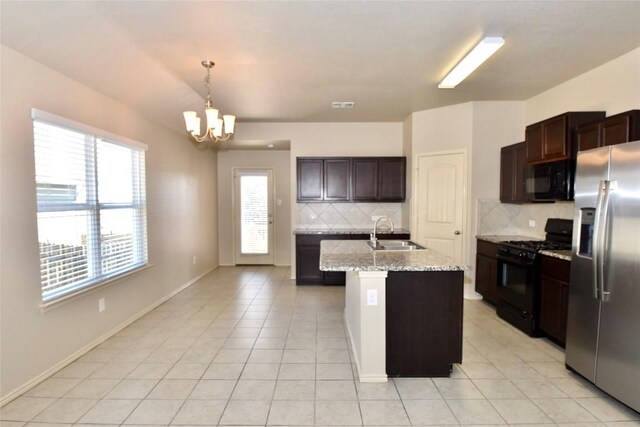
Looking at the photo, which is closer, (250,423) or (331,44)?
(250,423)

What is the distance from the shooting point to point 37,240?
254 centimetres

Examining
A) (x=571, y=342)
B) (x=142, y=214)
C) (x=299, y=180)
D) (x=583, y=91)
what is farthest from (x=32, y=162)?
(x=583, y=91)

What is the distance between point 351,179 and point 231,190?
108 inches

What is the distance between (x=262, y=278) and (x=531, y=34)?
5006 mm

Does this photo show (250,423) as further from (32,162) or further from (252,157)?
(252,157)

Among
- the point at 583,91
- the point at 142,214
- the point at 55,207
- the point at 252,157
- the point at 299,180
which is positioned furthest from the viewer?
the point at 252,157

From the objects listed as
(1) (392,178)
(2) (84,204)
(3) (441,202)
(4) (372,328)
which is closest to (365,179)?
(1) (392,178)

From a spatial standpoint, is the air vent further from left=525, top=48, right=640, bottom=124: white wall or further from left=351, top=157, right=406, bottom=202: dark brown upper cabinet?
left=525, top=48, right=640, bottom=124: white wall

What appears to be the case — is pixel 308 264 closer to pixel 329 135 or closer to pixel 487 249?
pixel 329 135

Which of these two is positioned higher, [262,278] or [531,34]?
[531,34]

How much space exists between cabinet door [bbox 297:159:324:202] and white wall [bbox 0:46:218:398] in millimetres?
2038

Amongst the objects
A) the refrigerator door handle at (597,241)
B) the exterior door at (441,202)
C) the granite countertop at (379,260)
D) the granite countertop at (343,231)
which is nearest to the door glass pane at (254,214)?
the granite countertop at (343,231)

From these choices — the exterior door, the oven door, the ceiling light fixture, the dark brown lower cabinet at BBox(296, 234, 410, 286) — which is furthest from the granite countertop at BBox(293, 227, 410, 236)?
the ceiling light fixture

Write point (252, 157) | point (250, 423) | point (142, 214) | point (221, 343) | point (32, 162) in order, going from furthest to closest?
point (252, 157) → point (142, 214) → point (221, 343) → point (32, 162) → point (250, 423)
